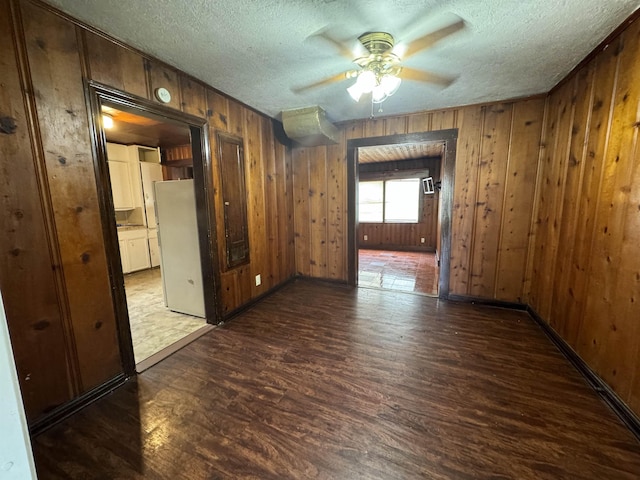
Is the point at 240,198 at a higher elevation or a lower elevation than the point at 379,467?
higher

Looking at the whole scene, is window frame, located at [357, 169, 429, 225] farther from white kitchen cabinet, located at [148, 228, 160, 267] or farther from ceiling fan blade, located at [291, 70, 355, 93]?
white kitchen cabinet, located at [148, 228, 160, 267]

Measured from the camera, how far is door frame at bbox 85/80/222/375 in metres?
1.77

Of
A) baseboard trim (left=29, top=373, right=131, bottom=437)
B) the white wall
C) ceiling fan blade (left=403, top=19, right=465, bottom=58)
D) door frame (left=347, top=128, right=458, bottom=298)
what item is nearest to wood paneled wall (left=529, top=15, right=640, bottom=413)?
door frame (left=347, top=128, right=458, bottom=298)

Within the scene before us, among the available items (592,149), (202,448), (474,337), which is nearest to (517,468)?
(474,337)

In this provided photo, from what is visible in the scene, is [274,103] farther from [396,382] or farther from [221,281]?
[396,382]

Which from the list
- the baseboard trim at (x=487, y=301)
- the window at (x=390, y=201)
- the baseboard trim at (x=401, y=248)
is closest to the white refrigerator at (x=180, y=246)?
the baseboard trim at (x=487, y=301)

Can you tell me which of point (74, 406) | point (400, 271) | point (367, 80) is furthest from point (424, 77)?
point (74, 406)

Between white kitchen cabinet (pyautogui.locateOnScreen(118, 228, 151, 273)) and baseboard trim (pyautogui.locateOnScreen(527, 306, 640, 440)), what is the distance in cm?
604

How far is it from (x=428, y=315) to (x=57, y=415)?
3.15m

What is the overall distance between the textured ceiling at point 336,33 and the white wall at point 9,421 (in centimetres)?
182

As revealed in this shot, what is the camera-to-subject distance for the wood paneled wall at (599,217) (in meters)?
1.62

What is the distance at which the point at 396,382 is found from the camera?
1.93 m

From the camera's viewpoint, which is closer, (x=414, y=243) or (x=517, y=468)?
(x=517, y=468)

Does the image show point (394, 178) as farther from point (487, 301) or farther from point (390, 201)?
point (487, 301)
